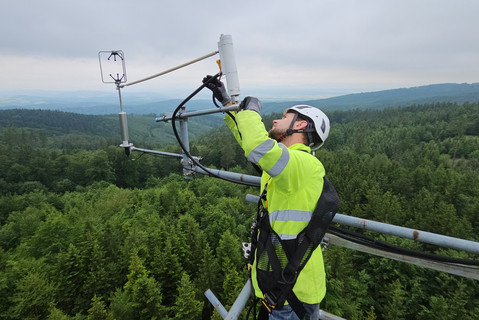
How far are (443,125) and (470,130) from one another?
11332mm

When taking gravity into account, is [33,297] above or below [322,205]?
below

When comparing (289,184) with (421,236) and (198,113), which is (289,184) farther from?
(198,113)

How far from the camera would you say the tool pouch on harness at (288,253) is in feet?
8.29

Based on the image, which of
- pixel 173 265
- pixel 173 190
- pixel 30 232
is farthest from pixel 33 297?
pixel 173 190

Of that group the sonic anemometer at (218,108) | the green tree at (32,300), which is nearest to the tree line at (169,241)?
the green tree at (32,300)

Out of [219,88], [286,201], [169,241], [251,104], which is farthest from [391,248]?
[169,241]

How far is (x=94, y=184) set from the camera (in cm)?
6234

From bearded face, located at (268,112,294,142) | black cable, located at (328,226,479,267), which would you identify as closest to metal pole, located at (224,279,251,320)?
black cable, located at (328,226,479,267)

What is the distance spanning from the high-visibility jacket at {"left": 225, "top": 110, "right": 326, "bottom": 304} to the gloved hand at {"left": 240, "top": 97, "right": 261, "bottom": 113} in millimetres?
129

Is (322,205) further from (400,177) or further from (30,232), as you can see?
(400,177)

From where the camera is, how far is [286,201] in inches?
101

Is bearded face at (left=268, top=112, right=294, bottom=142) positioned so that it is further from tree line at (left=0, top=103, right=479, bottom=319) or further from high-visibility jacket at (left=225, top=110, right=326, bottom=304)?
tree line at (left=0, top=103, right=479, bottom=319)

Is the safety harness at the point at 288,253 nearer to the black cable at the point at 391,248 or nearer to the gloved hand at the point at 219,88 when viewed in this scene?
the black cable at the point at 391,248

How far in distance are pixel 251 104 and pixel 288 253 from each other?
163cm
